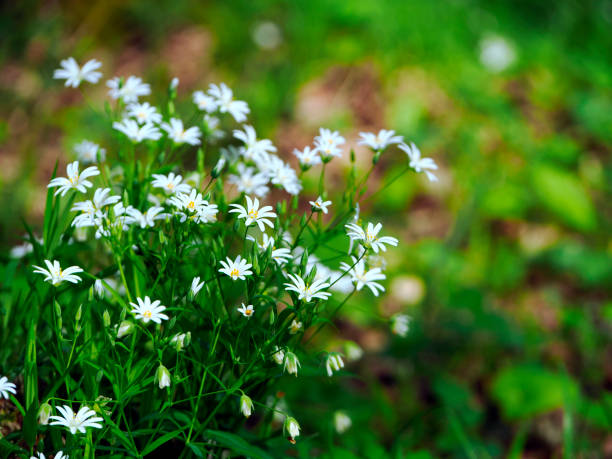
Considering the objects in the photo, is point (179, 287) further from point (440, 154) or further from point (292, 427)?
point (440, 154)

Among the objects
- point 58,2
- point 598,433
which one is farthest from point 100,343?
point 58,2

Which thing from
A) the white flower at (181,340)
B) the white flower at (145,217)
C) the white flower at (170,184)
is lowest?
the white flower at (181,340)

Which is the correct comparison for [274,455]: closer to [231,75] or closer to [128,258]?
[128,258]

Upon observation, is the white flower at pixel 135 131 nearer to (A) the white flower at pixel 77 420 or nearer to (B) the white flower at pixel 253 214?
(B) the white flower at pixel 253 214

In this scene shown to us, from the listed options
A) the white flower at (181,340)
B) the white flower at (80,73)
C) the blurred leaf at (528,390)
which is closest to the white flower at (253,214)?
the white flower at (181,340)

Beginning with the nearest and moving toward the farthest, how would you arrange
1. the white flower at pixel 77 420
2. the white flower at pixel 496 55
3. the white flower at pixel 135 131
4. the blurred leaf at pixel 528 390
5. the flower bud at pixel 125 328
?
the white flower at pixel 77 420 < the flower bud at pixel 125 328 < the white flower at pixel 135 131 < the blurred leaf at pixel 528 390 < the white flower at pixel 496 55

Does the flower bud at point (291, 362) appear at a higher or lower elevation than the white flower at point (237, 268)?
lower
